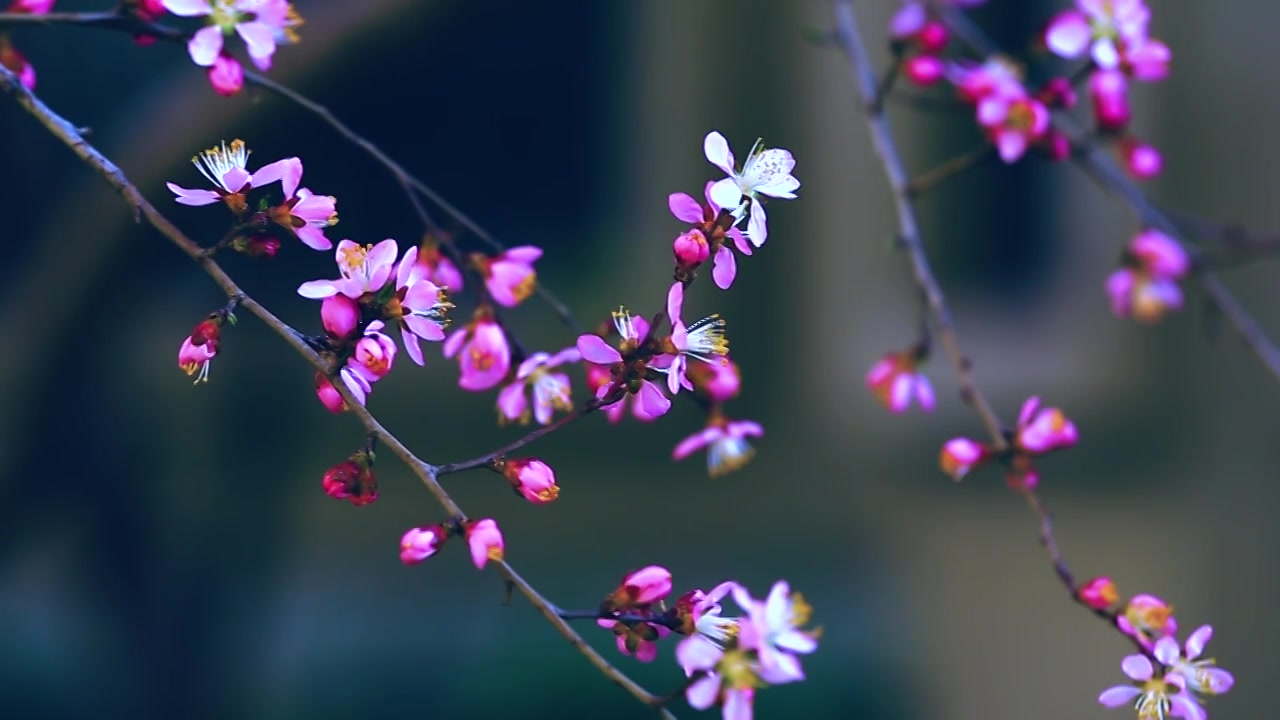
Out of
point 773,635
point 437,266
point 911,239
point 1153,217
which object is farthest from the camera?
point 1153,217

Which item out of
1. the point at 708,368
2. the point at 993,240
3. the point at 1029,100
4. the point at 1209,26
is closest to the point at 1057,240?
the point at 993,240

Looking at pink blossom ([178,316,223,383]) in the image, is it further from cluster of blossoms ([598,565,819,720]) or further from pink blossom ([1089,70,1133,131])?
pink blossom ([1089,70,1133,131])

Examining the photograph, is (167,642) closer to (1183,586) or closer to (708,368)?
(708,368)

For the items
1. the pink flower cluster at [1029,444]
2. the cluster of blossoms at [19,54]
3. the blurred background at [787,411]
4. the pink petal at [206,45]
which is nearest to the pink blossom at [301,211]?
the pink petal at [206,45]

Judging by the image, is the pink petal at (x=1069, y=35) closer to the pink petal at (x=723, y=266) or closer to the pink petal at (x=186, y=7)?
the pink petal at (x=723, y=266)

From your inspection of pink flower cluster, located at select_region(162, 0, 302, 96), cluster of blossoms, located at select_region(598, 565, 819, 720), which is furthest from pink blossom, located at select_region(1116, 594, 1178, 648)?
pink flower cluster, located at select_region(162, 0, 302, 96)

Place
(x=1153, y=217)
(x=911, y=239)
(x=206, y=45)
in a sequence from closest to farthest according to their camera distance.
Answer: (x=206, y=45) < (x=911, y=239) < (x=1153, y=217)

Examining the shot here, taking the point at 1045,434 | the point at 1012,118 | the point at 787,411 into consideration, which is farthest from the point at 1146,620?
the point at 787,411

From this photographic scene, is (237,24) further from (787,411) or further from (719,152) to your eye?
(787,411)
